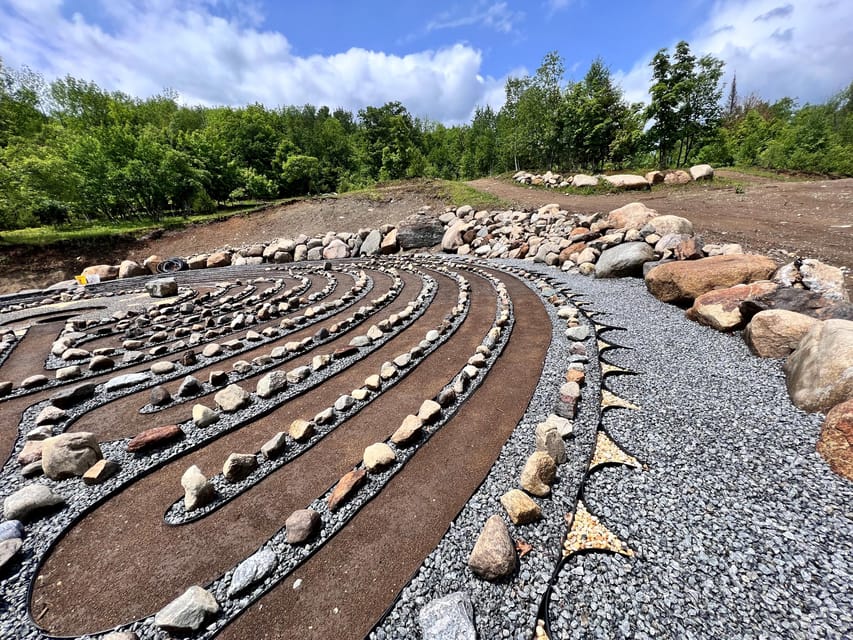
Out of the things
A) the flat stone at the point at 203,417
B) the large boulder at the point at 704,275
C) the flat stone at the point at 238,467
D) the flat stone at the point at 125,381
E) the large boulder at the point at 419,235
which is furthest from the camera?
the large boulder at the point at 419,235

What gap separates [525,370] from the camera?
4.41m

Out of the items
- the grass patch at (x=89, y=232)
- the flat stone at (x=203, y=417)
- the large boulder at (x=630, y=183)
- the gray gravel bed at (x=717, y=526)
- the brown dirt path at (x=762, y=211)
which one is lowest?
the gray gravel bed at (x=717, y=526)

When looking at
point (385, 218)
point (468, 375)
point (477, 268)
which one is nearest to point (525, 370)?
point (468, 375)

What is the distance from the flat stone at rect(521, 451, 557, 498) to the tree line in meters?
30.3

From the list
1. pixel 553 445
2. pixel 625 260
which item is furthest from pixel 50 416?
pixel 625 260

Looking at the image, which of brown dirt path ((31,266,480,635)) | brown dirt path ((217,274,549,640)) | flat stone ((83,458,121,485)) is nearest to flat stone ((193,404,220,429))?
brown dirt path ((31,266,480,635))

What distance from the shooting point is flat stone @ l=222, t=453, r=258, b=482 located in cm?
279

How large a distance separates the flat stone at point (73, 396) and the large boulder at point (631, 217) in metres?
13.2

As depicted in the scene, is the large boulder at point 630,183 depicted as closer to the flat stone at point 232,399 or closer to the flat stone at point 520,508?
the flat stone at point 520,508

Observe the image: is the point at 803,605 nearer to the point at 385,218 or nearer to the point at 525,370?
the point at 525,370

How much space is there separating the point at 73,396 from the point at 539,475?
5.91m

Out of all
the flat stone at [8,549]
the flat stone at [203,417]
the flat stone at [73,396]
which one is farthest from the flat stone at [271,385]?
the flat stone at [73,396]

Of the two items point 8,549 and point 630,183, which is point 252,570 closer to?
point 8,549

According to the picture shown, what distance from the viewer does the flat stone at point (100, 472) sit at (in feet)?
9.27
